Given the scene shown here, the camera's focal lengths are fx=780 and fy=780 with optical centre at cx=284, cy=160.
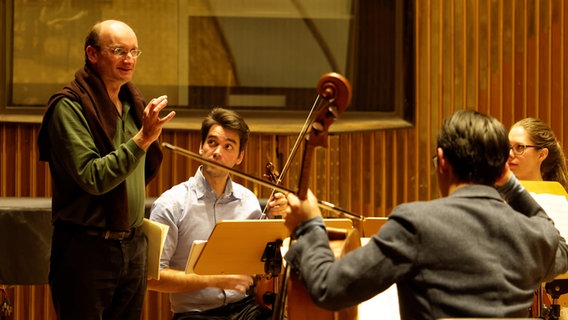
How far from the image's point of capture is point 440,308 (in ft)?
5.50

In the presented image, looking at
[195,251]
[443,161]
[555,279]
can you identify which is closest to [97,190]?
[195,251]

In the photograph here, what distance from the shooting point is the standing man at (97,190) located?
2488mm

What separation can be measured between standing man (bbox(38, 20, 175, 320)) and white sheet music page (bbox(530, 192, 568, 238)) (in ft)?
4.77

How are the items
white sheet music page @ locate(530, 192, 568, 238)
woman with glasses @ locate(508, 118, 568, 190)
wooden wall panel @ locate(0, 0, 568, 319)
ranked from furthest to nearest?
wooden wall panel @ locate(0, 0, 568, 319) < woman with glasses @ locate(508, 118, 568, 190) < white sheet music page @ locate(530, 192, 568, 238)

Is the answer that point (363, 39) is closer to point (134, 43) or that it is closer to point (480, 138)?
point (134, 43)

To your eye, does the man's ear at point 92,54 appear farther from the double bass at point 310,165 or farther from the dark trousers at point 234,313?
the dark trousers at point 234,313

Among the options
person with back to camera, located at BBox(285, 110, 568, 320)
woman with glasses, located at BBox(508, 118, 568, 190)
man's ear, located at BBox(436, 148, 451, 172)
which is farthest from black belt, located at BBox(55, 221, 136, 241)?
woman with glasses, located at BBox(508, 118, 568, 190)

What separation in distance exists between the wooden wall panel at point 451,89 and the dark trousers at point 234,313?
5.44 feet

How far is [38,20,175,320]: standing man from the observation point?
2488 mm

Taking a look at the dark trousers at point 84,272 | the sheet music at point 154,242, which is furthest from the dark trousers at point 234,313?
the dark trousers at point 84,272

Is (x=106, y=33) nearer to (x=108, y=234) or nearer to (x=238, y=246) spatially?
(x=108, y=234)

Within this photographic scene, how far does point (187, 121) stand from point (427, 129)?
4.72ft

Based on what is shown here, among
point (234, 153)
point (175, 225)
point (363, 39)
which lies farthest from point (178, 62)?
point (175, 225)

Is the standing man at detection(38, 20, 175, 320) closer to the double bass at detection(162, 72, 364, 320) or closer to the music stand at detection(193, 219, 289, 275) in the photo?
the music stand at detection(193, 219, 289, 275)
